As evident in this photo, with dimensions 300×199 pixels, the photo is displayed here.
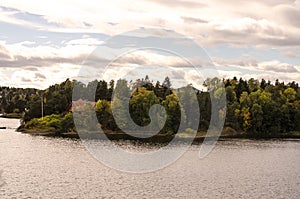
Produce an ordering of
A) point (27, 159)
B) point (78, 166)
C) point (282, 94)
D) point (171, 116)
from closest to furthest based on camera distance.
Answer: point (78, 166) → point (27, 159) → point (171, 116) → point (282, 94)

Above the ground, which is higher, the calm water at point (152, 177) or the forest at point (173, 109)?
the forest at point (173, 109)

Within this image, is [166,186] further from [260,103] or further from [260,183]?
[260,103]

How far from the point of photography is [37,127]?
488 ft

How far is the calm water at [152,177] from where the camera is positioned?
53.9 meters

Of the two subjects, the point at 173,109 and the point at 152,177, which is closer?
the point at 152,177

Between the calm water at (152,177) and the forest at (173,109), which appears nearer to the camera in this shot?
the calm water at (152,177)

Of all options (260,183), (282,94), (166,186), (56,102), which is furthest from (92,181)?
(282,94)

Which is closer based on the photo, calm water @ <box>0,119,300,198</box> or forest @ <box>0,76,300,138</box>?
calm water @ <box>0,119,300,198</box>

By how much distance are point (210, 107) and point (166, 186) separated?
100 m

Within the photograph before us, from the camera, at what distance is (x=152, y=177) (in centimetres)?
6469

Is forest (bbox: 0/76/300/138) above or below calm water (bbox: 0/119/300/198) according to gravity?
above

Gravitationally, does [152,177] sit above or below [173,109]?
below

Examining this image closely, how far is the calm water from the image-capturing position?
5394 centimetres

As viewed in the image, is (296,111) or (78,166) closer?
(78,166)
